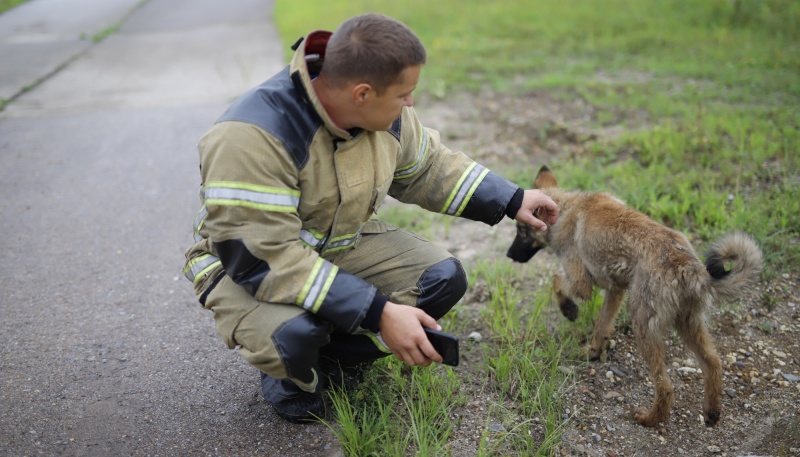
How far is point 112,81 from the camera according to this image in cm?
905

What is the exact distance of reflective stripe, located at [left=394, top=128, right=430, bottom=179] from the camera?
10.2 ft

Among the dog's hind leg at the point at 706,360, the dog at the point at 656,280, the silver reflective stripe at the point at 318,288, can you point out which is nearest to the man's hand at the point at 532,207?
the dog at the point at 656,280

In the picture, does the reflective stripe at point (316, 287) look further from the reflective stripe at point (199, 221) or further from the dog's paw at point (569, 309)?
the dog's paw at point (569, 309)

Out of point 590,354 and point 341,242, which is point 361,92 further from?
point 590,354

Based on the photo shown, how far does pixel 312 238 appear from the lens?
9.13ft

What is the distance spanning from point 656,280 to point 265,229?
178 cm

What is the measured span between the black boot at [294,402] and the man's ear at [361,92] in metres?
1.22

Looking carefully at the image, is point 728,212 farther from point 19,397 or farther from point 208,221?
point 19,397

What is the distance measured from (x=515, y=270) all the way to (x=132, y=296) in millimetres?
2357

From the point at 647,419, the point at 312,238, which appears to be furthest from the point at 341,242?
the point at 647,419

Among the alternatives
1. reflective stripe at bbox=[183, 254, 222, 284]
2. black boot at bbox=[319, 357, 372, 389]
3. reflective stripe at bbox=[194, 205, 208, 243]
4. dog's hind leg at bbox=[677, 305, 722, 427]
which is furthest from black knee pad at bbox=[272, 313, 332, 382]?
dog's hind leg at bbox=[677, 305, 722, 427]

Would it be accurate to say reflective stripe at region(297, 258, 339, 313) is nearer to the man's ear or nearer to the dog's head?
the man's ear

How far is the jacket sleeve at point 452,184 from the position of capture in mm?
3191

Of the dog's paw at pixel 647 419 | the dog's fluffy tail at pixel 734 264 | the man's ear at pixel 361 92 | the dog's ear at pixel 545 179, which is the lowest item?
the dog's paw at pixel 647 419
